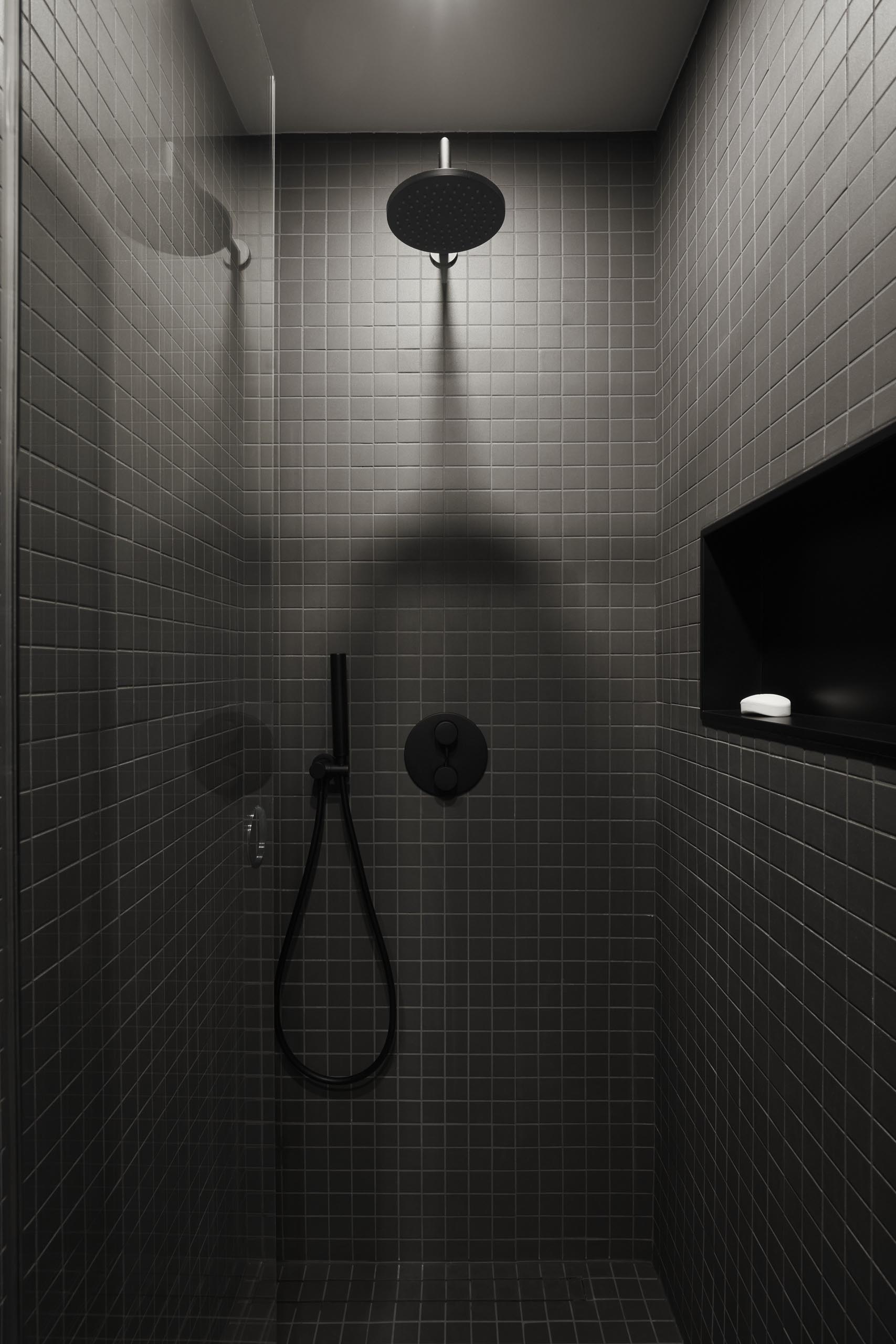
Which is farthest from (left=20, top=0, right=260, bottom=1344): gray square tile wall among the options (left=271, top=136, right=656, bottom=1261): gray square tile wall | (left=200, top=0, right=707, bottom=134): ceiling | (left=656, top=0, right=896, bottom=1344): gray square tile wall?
(left=656, top=0, right=896, bottom=1344): gray square tile wall

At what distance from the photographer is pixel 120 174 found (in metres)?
0.80

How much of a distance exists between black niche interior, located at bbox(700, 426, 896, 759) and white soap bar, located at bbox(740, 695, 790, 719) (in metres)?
0.02

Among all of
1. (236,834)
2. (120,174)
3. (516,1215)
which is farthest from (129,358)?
(516,1215)

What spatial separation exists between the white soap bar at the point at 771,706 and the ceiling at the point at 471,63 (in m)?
1.20

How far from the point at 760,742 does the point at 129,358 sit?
39.1 inches

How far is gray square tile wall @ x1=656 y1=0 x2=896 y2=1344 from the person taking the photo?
886mm

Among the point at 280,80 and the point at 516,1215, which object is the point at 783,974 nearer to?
the point at 516,1215

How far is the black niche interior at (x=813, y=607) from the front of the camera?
1010mm

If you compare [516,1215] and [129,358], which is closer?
[129,358]

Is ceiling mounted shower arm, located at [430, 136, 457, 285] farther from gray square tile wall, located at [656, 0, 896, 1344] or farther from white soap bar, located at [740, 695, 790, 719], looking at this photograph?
white soap bar, located at [740, 695, 790, 719]

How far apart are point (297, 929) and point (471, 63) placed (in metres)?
1.85

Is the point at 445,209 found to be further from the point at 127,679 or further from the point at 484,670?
the point at 127,679

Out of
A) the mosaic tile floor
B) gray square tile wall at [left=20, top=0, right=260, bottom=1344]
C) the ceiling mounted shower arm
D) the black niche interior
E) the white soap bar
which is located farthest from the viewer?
the ceiling mounted shower arm

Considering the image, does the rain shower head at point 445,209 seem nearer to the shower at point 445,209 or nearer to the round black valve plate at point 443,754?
the shower at point 445,209
